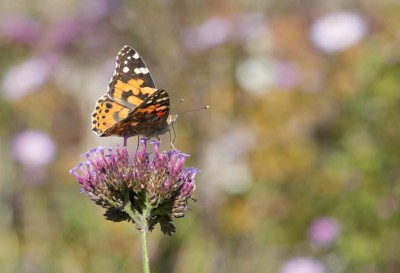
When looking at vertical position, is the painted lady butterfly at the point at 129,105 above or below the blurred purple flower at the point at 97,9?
below

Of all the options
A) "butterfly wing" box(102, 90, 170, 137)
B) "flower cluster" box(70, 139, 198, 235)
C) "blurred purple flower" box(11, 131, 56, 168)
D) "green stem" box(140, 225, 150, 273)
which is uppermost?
"blurred purple flower" box(11, 131, 56, 168)

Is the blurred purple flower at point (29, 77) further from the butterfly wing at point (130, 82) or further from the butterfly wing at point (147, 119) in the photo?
the butterfly wing at point (147, 119)

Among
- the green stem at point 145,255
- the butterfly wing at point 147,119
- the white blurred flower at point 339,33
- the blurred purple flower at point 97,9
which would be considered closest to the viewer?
the green stem at point 145,255

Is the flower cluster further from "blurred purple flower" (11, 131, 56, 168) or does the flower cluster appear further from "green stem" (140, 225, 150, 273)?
"blurred purple flower" (11, 131, 56, 168)

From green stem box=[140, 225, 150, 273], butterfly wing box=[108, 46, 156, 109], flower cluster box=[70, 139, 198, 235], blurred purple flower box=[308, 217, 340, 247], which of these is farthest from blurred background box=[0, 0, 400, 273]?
green stem box=[140, 225, 150, 273]

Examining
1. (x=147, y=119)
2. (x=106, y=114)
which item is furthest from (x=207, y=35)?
(x=147, y=119)

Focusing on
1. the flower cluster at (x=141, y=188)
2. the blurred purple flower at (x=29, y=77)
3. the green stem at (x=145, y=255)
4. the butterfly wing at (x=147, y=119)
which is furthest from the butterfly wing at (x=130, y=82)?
the blurred purple flower at (x=29, y=77)
